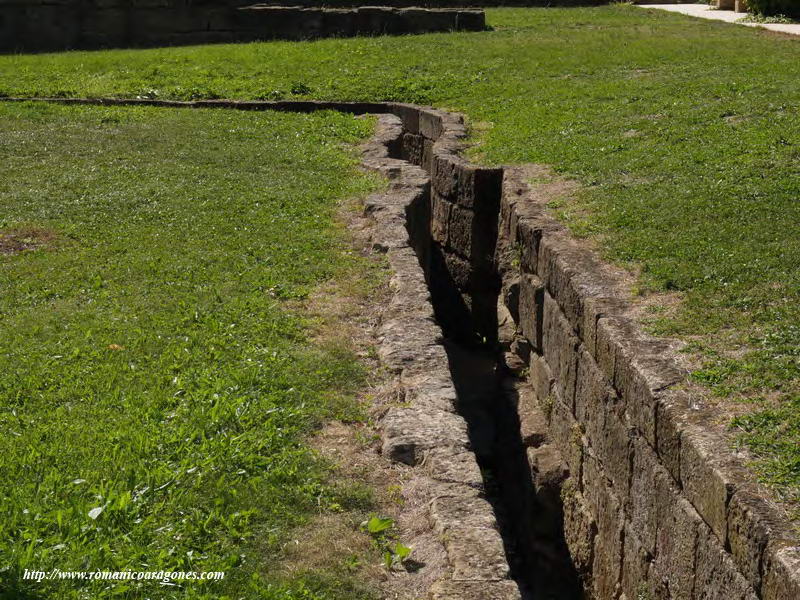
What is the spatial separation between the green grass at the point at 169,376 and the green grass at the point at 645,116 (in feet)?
6.09

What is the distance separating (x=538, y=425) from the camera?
793 cm

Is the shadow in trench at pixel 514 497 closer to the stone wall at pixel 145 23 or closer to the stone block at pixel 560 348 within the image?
the stone block at pixel 560 348

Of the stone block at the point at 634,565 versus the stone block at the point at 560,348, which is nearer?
the stone block at the point at 634,565

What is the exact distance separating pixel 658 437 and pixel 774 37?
13.7 meters

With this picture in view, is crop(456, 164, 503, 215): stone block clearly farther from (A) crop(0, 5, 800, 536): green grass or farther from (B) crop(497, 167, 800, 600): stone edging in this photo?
(B) crop(497, 167, 800, 600): stone edging

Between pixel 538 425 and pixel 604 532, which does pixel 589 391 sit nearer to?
pixel 604 532

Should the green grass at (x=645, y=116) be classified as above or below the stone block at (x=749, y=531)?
above

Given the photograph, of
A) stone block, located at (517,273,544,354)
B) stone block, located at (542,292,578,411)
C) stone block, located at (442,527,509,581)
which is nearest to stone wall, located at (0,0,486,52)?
stone block, located at (517,273,544,354)

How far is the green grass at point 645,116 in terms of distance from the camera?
6.11 m

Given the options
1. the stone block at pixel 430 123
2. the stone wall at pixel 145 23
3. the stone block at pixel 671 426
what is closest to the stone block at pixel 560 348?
the stone block at pixel 671 426

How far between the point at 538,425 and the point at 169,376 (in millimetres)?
2960

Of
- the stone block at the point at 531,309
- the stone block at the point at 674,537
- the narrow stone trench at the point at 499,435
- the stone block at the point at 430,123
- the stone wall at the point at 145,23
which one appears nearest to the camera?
the stone block at the point at 674,537

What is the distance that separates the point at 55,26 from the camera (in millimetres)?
20891

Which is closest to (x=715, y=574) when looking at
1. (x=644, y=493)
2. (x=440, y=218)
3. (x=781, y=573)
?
(x=781, y=573)
